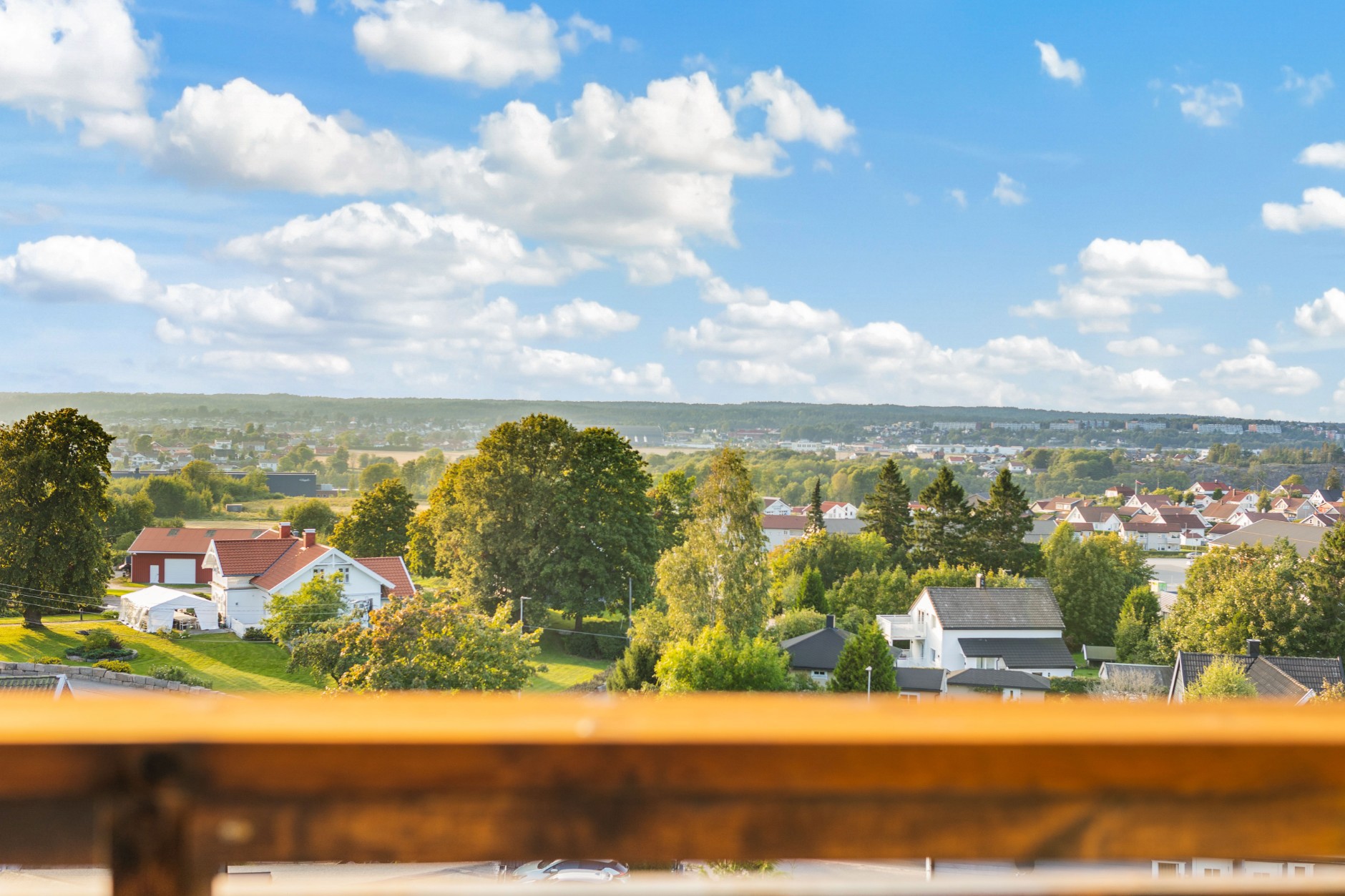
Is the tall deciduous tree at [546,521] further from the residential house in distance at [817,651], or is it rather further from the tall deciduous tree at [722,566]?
the tall deciduous tree at [722,566]

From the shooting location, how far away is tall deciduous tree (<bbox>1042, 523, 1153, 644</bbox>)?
37.2 meters

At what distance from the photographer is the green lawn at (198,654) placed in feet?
84.7

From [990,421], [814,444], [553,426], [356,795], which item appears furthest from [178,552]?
[990,421]

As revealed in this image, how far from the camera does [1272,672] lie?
2444 centimetres

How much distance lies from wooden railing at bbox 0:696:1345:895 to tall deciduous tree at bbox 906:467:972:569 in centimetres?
4303

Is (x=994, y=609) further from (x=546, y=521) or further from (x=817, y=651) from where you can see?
(x=546, y=521)

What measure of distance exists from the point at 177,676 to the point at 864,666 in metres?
17.4

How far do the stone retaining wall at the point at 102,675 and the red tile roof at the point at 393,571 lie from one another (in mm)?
8674

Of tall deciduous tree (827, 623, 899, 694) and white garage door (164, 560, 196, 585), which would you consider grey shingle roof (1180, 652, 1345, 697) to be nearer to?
tall deciduous tree (827, 623, 899, 694)

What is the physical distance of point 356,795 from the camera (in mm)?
786

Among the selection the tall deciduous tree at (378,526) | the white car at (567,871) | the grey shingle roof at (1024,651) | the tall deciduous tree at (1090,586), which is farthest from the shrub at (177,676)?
the tall deciduous tree at (1090,586)

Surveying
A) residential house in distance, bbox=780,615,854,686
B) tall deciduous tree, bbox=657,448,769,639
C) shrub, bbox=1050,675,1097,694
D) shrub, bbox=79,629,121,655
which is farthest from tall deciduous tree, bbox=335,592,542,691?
shrub, bbox=1050,675,1097,694

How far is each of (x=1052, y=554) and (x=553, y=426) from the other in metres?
21.0

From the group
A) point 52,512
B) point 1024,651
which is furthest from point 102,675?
point 1024,651
